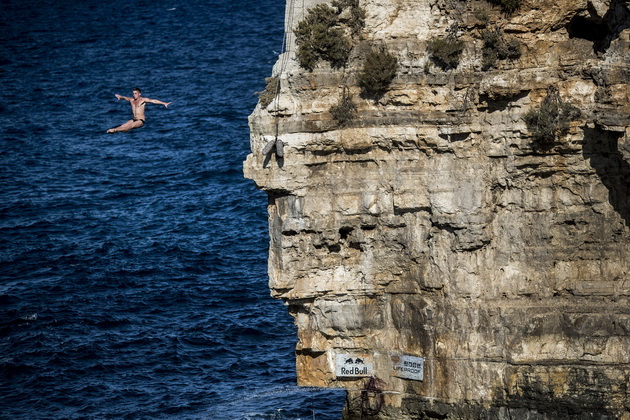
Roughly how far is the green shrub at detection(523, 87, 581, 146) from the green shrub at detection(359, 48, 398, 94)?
349cm

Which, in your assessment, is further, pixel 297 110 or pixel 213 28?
pixel 213 28

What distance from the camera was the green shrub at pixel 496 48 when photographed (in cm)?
2802

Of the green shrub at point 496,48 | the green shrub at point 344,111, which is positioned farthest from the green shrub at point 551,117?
the green shrub at point 344,111

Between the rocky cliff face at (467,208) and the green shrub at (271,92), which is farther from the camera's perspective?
the green shrub at (271,92)

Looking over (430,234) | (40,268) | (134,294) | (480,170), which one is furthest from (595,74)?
(40,268)

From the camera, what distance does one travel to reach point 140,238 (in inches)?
2099

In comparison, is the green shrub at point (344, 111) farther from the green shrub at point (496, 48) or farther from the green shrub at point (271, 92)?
the green shrub at point (496, 48)

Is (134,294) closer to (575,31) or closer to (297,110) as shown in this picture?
(297,110)

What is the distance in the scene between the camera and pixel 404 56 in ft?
93.2

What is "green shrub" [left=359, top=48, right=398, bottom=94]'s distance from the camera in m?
28.0

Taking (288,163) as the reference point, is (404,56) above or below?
above

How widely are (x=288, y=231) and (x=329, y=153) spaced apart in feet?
7.41

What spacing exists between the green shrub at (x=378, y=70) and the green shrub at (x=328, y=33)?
75cm

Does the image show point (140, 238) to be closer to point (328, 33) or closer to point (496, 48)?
point (328, 33)
